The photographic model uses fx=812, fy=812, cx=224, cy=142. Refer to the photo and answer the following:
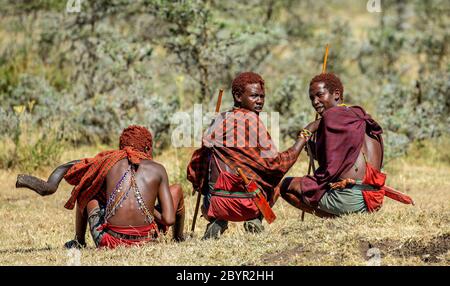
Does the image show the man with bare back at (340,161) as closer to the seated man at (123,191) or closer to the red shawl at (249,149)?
the red shawl at (249,149)

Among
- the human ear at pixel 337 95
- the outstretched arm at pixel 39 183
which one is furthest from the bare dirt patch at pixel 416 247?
the outstretched arm at pixel 39 183

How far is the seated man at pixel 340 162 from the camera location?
6.40m

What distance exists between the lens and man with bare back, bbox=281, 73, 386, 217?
6402 mm

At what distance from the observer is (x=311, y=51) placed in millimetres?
17625

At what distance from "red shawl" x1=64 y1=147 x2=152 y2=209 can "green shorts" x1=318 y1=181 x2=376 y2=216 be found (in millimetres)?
1513

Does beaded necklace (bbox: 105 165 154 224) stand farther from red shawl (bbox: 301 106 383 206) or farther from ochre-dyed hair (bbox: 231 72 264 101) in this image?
red shawl (bbox: 301 106 383 206)

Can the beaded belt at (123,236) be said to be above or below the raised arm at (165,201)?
below

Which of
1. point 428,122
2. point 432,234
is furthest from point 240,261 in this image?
point 428,122

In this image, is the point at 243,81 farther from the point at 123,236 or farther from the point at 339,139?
the point at 123,236

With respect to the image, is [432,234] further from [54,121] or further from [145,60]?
[145,60]

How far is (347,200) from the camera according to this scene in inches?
255

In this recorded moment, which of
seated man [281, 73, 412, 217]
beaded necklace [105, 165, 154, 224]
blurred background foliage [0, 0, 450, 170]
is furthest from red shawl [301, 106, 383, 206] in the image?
blurred background foliage [0, 0, 450, 170]

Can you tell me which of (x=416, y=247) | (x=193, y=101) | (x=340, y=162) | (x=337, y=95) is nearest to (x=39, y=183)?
(x=340, y=162)
